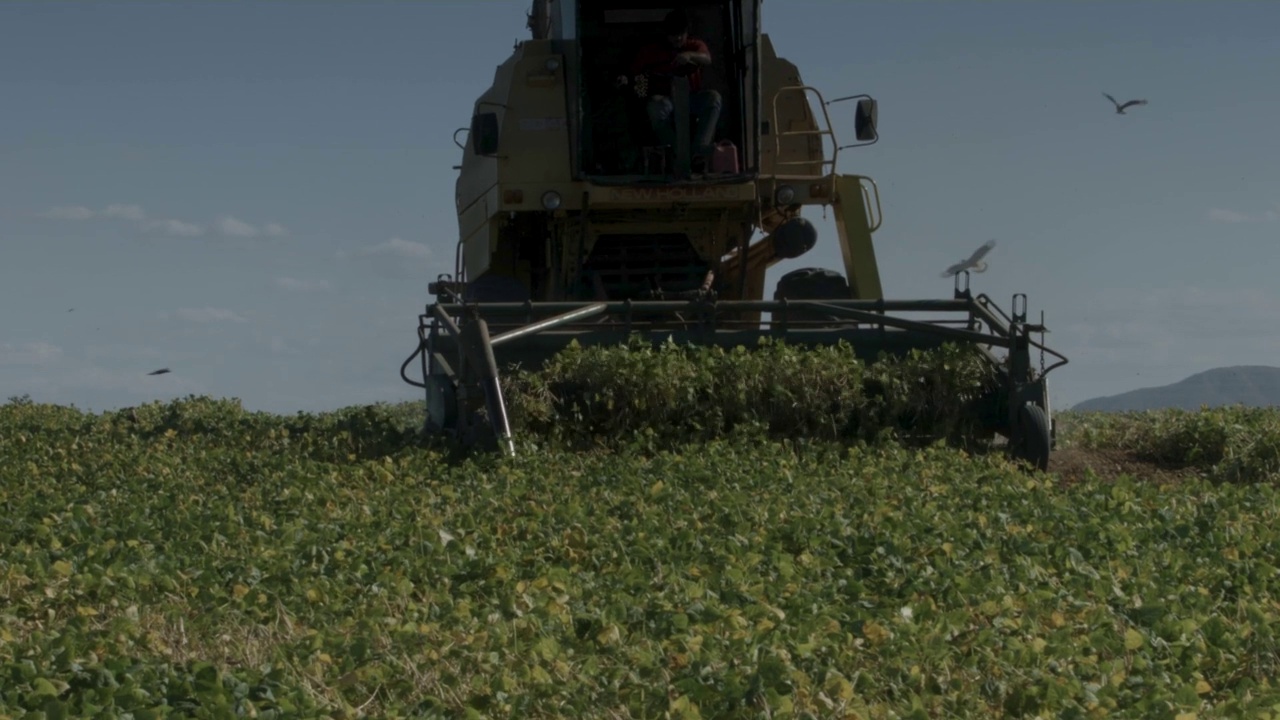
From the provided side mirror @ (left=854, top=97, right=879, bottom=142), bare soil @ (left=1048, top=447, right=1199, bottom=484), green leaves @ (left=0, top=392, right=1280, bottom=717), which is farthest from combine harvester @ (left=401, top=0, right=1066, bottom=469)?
green leaves @ (left=0, top=392, right=1280, bottom=717)

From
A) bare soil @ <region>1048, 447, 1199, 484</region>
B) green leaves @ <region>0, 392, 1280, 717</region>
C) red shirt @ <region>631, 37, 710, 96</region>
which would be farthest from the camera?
red shirt @ <region>631, 37, 710, 96</region>

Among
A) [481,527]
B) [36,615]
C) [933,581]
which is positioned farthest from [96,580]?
[933,581]

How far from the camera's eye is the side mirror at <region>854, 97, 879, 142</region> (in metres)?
12.0

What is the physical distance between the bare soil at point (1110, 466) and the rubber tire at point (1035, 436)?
48 centimetres

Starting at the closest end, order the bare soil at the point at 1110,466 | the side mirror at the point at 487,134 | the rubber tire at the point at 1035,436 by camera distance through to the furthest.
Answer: the rubber tire at the point at 1035,436 → the bare soil at the point at 1110,466 → the side mirror at the point at 487,134

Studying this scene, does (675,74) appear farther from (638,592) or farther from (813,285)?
(638,592)

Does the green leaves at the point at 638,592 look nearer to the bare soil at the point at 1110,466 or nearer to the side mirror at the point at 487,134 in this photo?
the bare soil at the point at 1110,466

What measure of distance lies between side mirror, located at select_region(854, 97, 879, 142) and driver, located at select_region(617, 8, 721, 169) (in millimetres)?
1012

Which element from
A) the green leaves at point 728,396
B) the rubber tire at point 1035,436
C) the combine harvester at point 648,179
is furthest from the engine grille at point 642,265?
the rubber tire at point 1035,436

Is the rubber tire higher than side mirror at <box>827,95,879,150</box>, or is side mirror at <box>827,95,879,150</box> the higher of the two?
side mirror at <box>827,95,879,150</box>

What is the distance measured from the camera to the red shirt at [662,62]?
12172mm

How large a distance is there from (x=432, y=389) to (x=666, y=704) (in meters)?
6.78

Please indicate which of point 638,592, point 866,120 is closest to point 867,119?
point 866,120

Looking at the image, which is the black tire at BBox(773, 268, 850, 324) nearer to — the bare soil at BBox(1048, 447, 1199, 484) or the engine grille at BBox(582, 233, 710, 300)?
the engine grille at BBox(582, 233, 710, 300)
